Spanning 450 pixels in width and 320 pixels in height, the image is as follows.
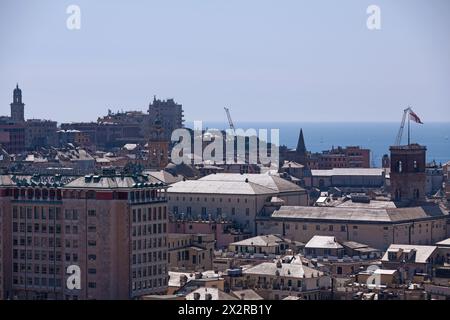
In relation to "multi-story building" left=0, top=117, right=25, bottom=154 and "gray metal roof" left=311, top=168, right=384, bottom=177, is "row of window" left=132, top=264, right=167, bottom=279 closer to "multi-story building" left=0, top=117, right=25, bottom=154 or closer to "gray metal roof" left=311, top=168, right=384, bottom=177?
"gray metal roof" left=311, top=168, right=384, bottom=177

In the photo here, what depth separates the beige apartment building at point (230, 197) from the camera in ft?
366

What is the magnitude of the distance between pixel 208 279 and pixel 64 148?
293 feet

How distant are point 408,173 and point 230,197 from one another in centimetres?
1345

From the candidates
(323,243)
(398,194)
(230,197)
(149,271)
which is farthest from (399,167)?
(149,271)

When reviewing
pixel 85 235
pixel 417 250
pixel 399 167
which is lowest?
pixel 417 250

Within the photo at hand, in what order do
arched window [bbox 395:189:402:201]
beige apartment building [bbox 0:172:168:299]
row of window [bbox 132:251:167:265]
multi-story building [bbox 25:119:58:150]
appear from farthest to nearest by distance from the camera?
multi-story building [bbox 25:119:58:150], arched window [bbox 395:189:402:201], row of window [bbox 132:251:167:265], beige apartment building [bbox 0:172:168:299]

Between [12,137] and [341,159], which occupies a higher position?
[12,137]

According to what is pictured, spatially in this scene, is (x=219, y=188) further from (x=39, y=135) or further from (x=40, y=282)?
(x=39, y=135)

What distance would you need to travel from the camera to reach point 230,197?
369ft

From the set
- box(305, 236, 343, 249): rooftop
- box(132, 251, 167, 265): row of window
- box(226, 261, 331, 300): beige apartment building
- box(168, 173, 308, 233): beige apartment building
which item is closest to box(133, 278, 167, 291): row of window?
box(132, 251, 167, 265): row of window

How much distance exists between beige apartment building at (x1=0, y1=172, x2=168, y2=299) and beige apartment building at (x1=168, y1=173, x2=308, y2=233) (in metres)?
25.5

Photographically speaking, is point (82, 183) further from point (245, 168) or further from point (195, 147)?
point (195, 147)

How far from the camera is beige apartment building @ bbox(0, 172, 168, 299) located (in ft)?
264

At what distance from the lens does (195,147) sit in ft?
586
